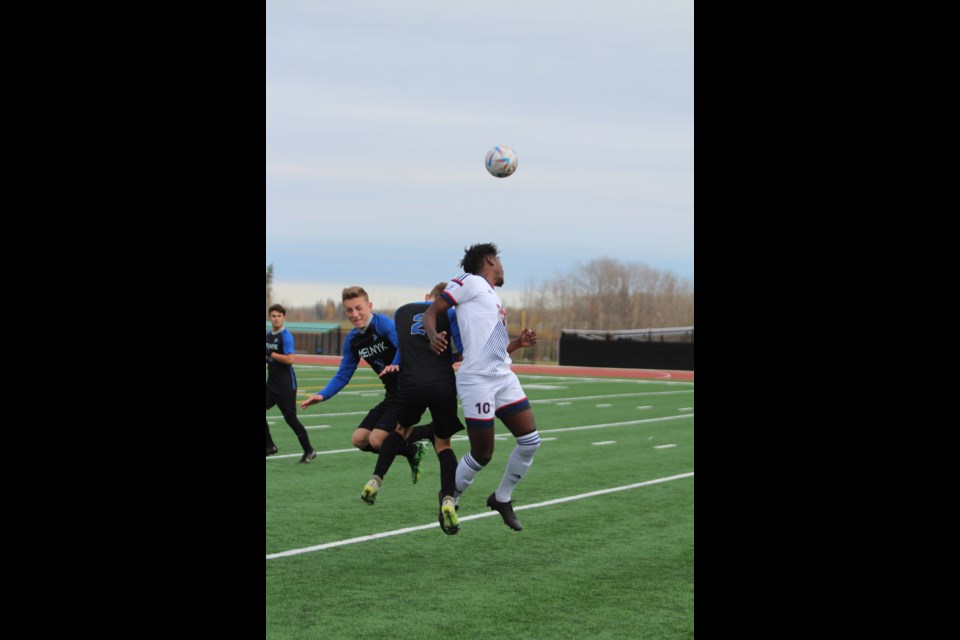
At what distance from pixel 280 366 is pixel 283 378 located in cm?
19

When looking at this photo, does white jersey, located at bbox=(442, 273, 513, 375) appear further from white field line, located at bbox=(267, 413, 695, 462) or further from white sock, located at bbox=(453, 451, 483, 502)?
white field line, located at bbox=(267, 413, 695, 462)

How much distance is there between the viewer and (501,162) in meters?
11.5

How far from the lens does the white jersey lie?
7.75 metres

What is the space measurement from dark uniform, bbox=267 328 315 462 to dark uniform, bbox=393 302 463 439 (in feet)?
15.6

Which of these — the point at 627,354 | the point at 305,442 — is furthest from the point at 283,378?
the point at 627,354

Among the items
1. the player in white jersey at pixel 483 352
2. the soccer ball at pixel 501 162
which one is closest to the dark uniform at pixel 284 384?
the soccer ball at pixel 501 162

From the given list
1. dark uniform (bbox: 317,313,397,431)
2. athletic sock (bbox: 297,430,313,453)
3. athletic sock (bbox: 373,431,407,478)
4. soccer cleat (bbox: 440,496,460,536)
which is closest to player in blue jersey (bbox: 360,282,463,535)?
soccer cleat (bbox: 440,496,460,536)

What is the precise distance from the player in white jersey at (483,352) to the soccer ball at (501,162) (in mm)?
3501
